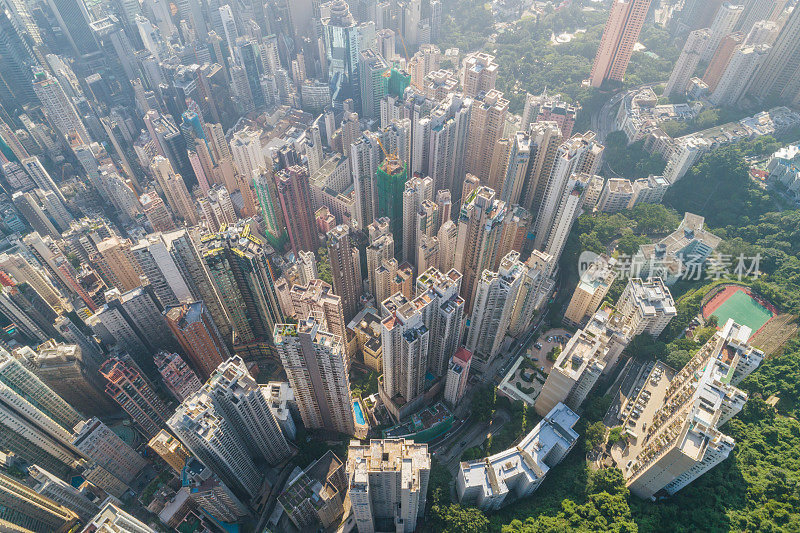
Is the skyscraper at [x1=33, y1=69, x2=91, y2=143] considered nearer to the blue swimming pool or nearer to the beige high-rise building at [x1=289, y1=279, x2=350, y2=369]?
the beige high-rise building at [x1=289, y1=279, x2=350, y2=369]

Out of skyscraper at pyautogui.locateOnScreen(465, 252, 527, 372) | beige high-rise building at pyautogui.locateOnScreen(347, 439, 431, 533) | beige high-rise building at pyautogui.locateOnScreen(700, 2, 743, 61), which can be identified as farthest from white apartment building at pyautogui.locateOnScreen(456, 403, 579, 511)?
beige high-rise building at pyautogui.locateOnScreen(700, 2, 743, 61)

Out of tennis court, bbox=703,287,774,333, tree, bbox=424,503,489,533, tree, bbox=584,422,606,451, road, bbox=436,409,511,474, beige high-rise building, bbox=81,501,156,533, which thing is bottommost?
road, bbox=436,409,511,474

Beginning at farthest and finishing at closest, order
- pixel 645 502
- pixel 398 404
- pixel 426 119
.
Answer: pixel 426 119
pixel 398 404
pixel 645 502

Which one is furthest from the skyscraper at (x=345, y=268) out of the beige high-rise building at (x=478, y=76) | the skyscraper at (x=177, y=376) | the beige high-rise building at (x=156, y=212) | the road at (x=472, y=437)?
the beige high-rise building at (x=478, y=76)

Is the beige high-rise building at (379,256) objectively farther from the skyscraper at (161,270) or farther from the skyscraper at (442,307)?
the skyscraper at (161,270)

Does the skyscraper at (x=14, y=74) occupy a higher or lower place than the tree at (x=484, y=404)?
higher

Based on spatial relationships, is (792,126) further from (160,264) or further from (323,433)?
(160,264)

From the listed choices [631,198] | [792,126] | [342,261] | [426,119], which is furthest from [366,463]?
[792,126]
